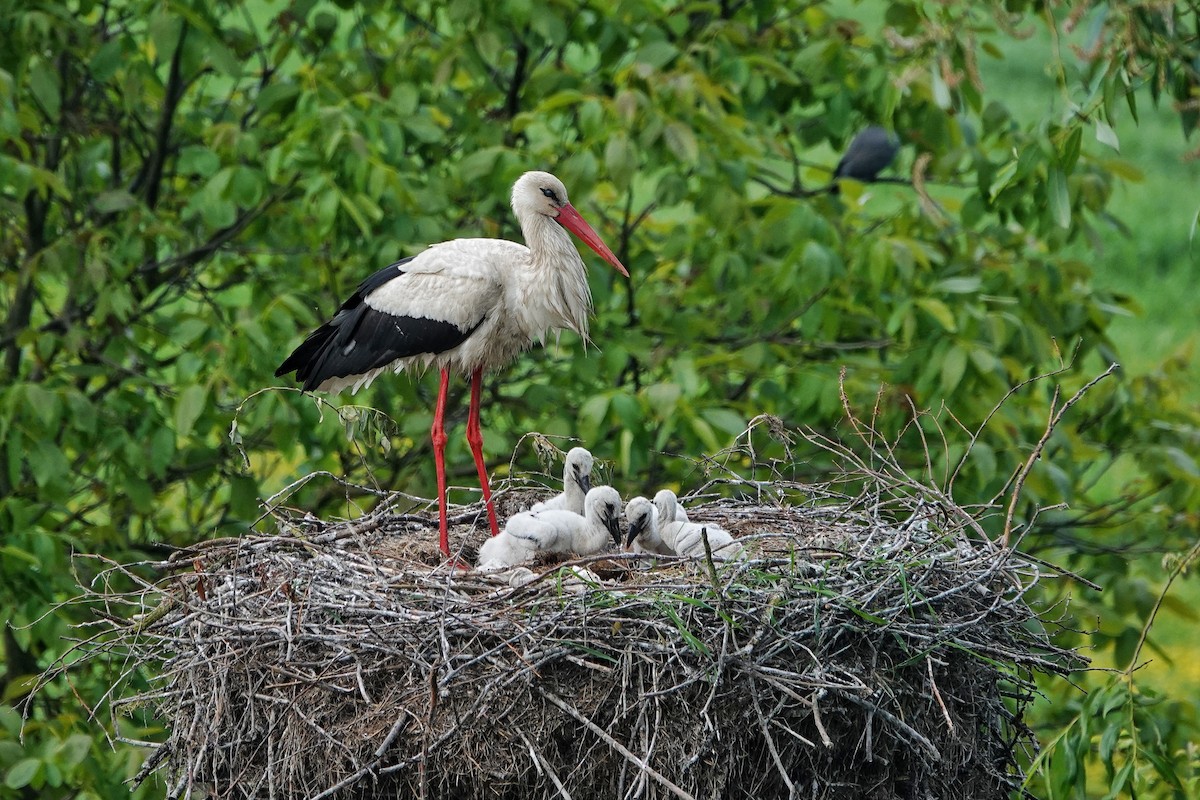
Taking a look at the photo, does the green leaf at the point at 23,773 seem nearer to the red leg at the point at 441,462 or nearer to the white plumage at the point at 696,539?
the red leg at the point at 441,462

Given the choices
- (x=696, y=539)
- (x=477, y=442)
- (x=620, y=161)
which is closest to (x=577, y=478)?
(x=477, y=442)

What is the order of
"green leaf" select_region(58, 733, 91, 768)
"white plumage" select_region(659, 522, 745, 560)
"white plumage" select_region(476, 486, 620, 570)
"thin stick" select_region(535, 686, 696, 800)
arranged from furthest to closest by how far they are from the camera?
"green leaf" select_region(58, 733, 91, 768) → "white plumage" select_region(476, 486, 620, 570) → "white plumage" select_region(659, 522, 745, 560) → "thin stick" select_region(535, 686, 696, 800)

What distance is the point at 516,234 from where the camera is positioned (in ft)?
22.0

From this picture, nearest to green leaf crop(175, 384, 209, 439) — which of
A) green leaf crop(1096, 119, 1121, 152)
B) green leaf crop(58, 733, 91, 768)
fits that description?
green leaf crop(58, 733, 91, 768)

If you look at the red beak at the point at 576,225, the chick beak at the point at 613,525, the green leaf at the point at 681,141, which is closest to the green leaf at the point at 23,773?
the chick beak at the point at 613,525

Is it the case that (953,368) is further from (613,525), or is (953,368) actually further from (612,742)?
(612,742)

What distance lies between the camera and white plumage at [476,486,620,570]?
441 centimetres

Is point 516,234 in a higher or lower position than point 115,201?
lower

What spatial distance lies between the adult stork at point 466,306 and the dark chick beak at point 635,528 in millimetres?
559

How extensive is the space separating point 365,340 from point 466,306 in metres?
0.38

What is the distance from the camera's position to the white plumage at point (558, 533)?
4.41m

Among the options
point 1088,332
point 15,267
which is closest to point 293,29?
point 15,267


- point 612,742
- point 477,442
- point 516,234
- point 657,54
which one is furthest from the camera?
point 516,234

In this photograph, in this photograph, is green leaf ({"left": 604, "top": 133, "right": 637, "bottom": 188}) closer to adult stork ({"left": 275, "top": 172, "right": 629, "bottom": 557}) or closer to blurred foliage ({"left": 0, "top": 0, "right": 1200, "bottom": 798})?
blurred foliage ({"left": 0, "top": 0, "right": 1200, "bottom": 798})
